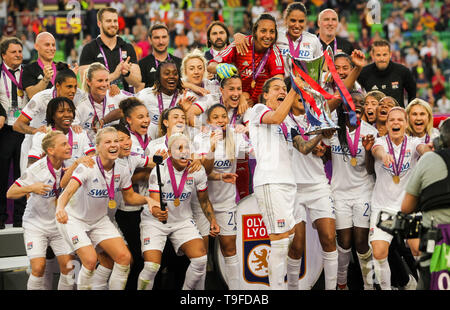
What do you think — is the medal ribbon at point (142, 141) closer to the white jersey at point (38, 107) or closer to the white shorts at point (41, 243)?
the white jersey at point (38, 107)

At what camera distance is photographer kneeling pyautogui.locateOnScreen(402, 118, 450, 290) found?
4520 millimetres

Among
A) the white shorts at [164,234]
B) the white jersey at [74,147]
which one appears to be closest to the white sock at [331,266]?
the white shorts at [164,234]

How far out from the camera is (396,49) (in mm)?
16047

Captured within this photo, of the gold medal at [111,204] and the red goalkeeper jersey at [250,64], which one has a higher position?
the red goalkeeper jersey at [250,64]

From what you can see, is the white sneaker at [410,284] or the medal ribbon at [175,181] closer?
the medal ribbon at [175,181]

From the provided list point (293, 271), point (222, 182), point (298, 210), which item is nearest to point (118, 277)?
point (222, 182)

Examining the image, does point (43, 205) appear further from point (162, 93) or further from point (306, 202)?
point (306, 202)

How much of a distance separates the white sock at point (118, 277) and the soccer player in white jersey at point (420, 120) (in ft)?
9.79

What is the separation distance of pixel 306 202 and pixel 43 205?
2390mm

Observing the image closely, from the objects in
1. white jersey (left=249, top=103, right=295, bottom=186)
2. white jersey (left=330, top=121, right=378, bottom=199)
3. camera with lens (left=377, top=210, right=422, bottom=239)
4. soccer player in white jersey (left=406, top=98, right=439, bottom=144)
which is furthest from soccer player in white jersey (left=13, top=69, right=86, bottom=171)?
camera with lens (left=377, top=210, right=422, bottom=239)

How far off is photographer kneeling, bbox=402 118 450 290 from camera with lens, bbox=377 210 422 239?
0.14 ft

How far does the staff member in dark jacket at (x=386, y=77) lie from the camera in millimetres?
8188

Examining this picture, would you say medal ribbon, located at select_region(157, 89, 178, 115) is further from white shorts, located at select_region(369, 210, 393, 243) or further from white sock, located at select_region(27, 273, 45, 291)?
white shorts, located at select_region(369, 210, 393, 243)
